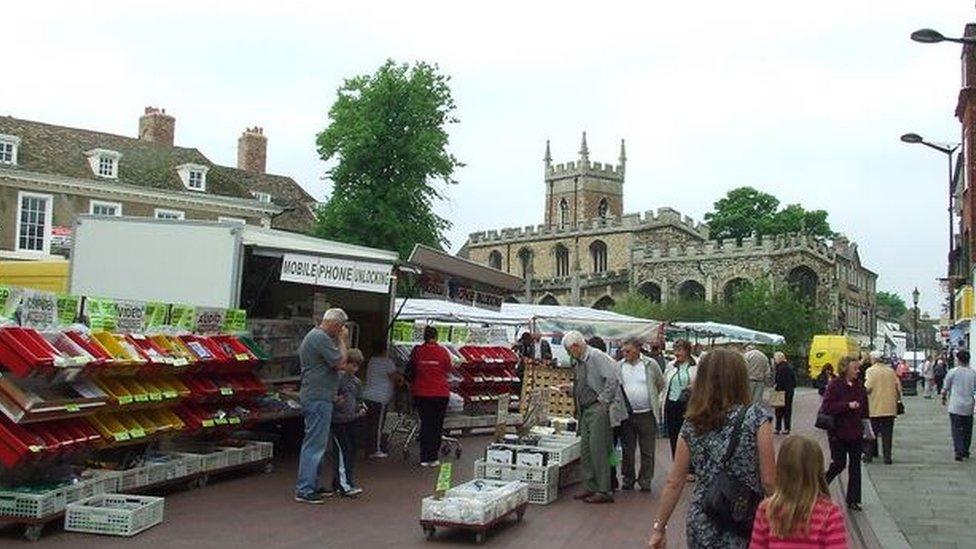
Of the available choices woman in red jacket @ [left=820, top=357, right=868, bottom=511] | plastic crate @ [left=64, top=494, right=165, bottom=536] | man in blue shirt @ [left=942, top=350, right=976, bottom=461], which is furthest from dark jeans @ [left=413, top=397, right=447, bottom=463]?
man in blue shirt @ [left=942, top=350, right=976, bottom=461]

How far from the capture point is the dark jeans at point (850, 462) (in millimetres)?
11484

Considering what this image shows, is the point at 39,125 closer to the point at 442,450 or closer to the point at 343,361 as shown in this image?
the point at 442,450

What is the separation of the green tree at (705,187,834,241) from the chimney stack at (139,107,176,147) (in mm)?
55576

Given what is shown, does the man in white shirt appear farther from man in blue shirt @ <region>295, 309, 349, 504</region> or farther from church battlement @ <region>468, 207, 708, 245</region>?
church battlement @ <region>468, 207, 708, 245</region>

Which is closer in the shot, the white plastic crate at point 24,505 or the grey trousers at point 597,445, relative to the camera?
the white plastic crate at point 24,505

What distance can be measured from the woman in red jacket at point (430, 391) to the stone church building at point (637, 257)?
57739 mm

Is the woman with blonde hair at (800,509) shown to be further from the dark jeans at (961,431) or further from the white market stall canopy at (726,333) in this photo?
the white market stall canopy at (726,333)

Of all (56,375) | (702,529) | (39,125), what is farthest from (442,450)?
(39,125)

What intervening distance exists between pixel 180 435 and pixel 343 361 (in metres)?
2.09

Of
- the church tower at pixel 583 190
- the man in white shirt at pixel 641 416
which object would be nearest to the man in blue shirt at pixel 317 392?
the man in white shirt at pixel 641 416

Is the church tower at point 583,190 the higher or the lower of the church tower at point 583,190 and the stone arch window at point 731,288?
the higher

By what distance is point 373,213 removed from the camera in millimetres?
38344

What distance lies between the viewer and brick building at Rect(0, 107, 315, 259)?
3816 cm

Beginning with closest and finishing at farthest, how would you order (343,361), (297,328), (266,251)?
(343,361) < (266,251) < (297,328)
